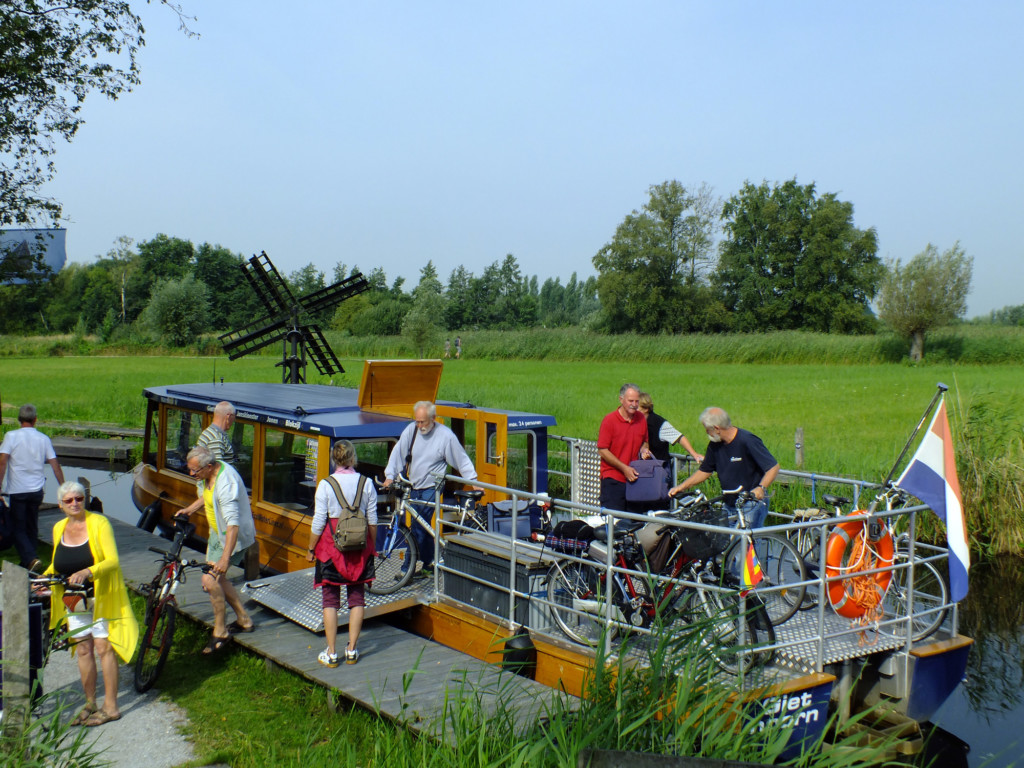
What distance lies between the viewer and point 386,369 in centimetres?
1033

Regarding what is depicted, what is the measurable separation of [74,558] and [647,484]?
5.13 meters

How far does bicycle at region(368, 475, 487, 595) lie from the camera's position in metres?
8.41

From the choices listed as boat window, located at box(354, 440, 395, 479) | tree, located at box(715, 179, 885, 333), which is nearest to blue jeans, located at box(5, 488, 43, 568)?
boat window, located at box(354, 440, 395, 479)

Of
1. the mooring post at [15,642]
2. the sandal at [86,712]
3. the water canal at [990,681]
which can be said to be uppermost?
the mooring post at [15,642]

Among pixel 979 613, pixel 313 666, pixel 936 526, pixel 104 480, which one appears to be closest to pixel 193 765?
pixel 313 666

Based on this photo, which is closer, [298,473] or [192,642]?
[192,642]

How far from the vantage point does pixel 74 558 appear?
6.03 metres

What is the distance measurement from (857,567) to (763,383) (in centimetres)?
2943

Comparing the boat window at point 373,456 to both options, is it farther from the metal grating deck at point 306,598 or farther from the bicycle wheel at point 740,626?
the bicycle wheel at point 740,626

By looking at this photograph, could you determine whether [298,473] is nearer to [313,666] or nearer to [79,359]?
[313,666]

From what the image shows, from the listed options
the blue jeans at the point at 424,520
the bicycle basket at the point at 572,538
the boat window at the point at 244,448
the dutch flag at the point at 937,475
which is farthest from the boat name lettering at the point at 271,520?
the dutch flag at the point at 937,475

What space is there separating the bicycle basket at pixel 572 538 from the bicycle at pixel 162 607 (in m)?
2.88

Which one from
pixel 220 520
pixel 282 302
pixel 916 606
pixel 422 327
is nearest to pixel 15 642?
pixel 220 520

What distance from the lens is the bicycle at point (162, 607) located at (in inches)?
274
